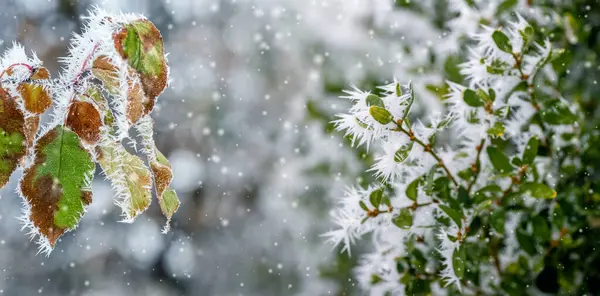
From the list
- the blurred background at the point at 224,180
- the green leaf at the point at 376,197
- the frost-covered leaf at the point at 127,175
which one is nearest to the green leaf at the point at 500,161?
the green leaf at the point at 376,197

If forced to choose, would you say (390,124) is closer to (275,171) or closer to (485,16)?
(485,16)

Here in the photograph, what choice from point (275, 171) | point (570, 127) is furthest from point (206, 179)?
point (570, 127)

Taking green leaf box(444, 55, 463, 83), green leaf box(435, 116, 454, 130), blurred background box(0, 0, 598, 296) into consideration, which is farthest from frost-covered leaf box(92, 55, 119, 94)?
blurred background box(0, 0, 598, 296)

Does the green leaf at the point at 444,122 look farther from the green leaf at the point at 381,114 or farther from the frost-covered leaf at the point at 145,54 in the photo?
the frost-covered leaf at the point at 145,54

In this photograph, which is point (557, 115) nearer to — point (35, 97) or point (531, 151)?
point (531, 151)

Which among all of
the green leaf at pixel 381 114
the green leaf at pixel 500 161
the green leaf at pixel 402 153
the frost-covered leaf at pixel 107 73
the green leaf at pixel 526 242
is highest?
the frost-covered leaf at pixel 107 73

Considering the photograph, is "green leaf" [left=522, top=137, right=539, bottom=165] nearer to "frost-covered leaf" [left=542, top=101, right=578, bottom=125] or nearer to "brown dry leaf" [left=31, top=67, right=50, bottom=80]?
"frost-covered leaf" [left=542, top=101, right=578, bottom=125]
